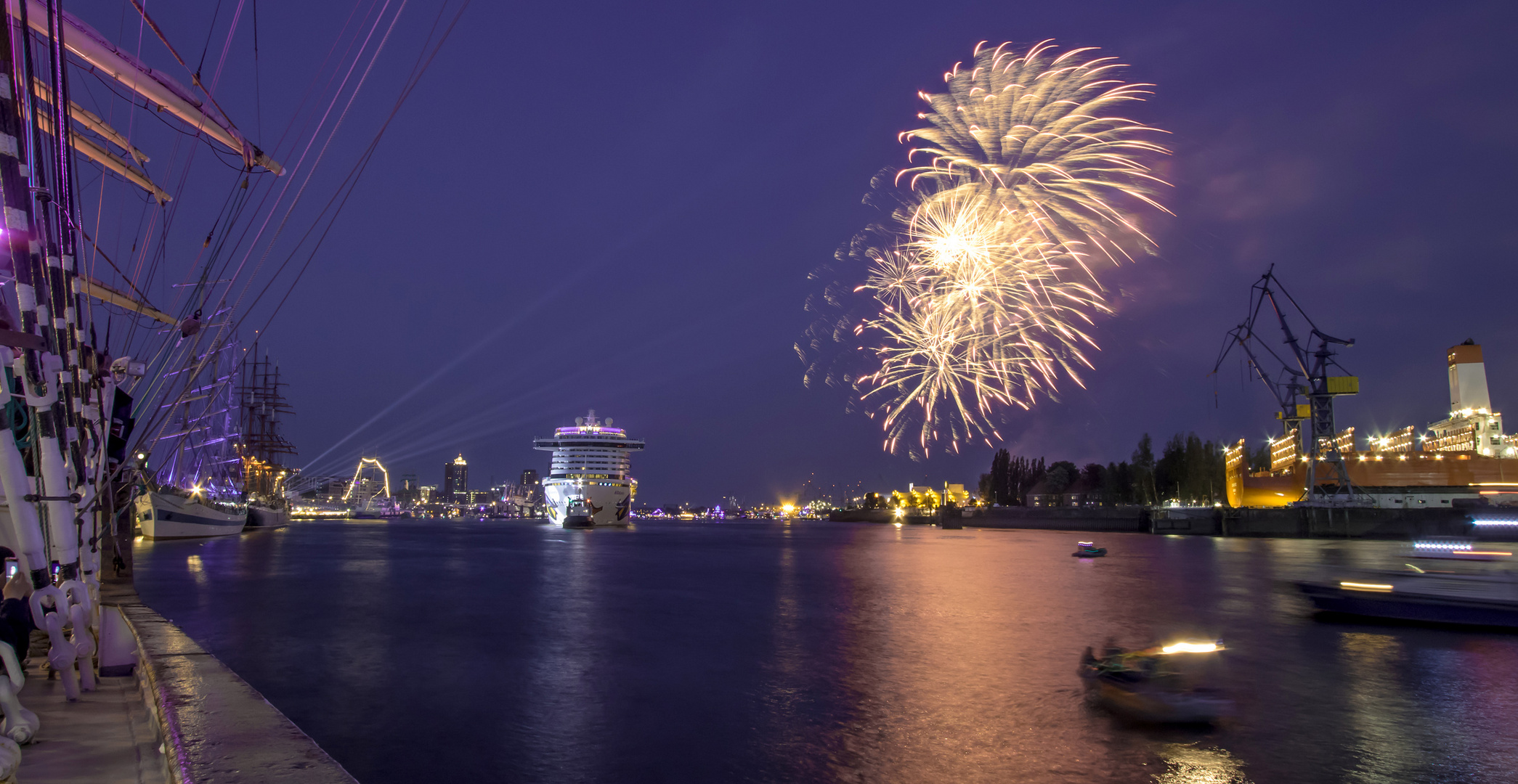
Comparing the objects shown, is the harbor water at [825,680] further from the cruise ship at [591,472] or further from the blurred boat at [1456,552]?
the cruise ship at [591,472]

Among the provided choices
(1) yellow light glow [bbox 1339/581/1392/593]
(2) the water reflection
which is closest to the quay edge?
(2) the water reflection

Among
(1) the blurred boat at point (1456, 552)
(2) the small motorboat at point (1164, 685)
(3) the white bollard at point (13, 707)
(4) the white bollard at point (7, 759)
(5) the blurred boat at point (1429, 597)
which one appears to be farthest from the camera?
(1) the blurred boat at point (1456, 552)

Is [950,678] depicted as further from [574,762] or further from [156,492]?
[156,492]

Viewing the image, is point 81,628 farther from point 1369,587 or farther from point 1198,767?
point 1369,587

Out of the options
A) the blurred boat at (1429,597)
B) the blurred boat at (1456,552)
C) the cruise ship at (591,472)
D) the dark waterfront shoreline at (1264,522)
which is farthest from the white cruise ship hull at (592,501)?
the blurred boat at (1429,597)

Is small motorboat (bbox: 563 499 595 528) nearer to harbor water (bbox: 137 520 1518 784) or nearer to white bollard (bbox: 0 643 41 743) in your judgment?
harbor water (bbox: 137 520 1518 784)

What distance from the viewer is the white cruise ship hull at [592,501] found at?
114 meters

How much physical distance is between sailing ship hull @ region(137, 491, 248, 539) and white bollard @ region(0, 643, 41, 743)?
75103 mm

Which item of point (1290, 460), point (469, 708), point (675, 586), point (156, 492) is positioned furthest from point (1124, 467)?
point (469, 708)

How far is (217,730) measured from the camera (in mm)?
5438

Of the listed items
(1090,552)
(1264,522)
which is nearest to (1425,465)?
(1264,522)

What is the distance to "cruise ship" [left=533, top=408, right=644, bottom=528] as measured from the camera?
115938mm

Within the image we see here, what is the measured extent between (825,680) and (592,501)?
104 m

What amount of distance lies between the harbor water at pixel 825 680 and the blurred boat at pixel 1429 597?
449 millimetres
